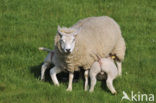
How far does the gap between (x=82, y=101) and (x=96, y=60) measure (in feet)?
4.56

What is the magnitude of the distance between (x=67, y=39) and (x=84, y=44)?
2.29 feet

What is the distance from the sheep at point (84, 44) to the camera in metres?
→ 7.10

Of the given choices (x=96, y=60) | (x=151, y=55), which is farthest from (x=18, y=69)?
(x=151, y=55)

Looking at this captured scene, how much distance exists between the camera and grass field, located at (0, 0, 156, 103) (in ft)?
22.1

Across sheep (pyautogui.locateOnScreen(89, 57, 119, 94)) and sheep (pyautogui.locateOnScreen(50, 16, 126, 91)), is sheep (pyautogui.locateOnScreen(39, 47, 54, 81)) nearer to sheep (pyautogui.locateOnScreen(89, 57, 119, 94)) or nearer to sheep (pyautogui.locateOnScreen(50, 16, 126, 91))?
sheep (pyautogui.locateOnScreen(50, 16, 126, 91))

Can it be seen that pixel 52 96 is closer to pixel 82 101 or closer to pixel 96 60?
pixel 82 101

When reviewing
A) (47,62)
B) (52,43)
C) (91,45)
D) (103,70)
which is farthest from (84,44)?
(52,43)

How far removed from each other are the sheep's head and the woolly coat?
159 millimetres

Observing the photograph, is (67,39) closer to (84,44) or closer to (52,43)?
(84,44)

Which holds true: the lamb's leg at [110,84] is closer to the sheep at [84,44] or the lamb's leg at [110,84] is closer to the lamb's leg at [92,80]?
the lamb's leg at [92,80]

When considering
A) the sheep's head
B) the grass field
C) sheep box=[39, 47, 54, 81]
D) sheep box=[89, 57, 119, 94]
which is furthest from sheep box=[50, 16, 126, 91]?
the grass field

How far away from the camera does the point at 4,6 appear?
1261cm

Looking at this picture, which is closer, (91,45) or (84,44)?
(84,44)

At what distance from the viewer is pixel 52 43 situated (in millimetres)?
9859
